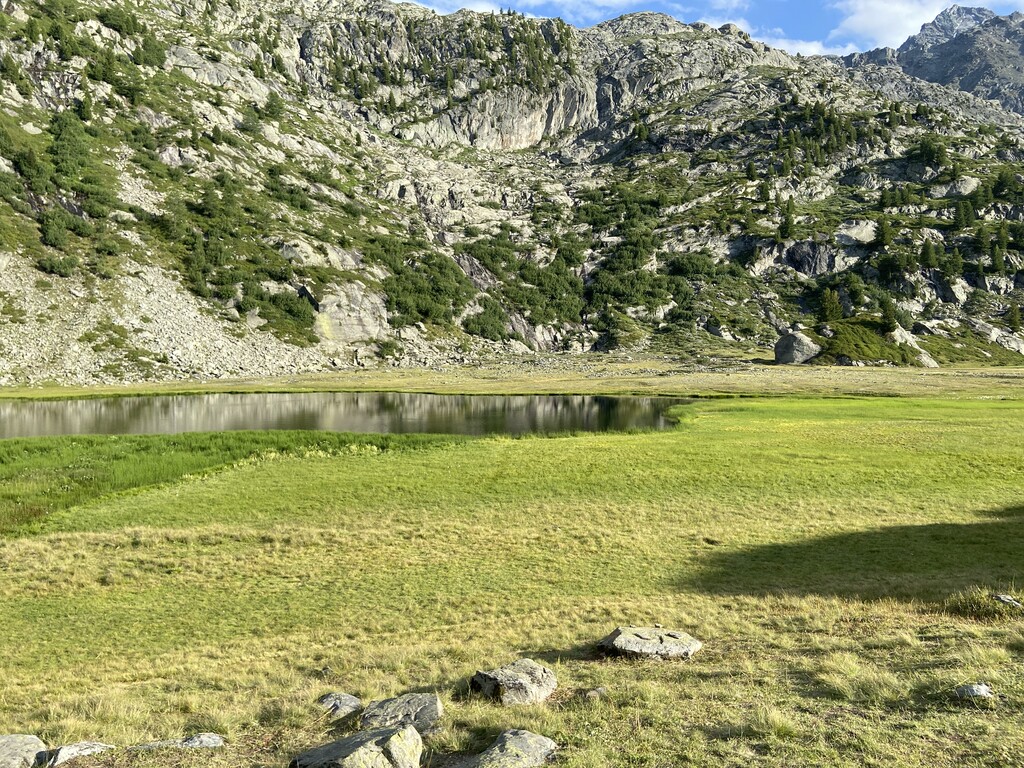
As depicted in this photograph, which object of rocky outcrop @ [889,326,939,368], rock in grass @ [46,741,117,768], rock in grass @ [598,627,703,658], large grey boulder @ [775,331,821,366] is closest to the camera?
rock in grass @ [46,741,117,768]

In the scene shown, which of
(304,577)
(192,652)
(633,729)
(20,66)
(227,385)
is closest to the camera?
(633,729)

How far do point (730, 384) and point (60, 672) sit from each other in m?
103

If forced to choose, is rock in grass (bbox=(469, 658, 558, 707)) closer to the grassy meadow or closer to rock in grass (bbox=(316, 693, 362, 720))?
the grassy meadow

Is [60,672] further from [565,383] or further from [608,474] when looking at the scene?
[565,383]

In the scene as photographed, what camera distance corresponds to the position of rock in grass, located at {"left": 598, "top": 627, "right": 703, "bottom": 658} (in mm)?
13977

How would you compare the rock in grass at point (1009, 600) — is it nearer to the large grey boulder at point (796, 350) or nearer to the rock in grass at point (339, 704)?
the rock in grass at point (339, 704)

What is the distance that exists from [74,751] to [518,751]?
700cm

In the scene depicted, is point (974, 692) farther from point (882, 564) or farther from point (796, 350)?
point (796, 350)

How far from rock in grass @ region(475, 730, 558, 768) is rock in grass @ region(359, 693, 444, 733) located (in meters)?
1.51

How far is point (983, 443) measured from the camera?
46219mm

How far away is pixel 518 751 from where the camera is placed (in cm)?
852

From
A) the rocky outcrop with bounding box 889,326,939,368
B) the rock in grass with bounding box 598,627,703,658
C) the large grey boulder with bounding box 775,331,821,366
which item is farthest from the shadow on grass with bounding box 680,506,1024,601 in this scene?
the rocky outcrop with bounding box 889,326,939,368

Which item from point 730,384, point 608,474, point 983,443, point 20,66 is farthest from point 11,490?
point 20,66

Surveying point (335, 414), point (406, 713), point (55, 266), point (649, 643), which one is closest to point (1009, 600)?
point (649, 643)
